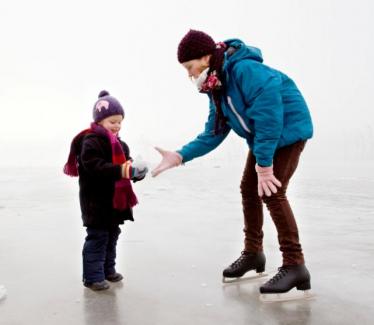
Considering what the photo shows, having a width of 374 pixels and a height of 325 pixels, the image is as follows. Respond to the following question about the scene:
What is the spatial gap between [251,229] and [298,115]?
0.95m

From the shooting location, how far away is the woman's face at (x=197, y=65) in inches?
123

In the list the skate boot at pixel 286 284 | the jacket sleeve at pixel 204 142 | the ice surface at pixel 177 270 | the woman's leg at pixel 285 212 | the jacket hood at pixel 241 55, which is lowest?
the ice surface at pixel 177 270

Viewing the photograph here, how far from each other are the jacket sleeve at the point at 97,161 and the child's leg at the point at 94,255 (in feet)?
1.35

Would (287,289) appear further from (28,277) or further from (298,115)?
(28,277)

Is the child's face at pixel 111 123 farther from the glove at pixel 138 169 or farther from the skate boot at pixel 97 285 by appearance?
the skate boot at pixel 97 285

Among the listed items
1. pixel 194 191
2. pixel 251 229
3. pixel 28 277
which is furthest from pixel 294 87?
pixel 194 191

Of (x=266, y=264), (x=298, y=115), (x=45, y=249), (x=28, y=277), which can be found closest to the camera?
(x=298, y=115)

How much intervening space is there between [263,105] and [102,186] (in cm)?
129

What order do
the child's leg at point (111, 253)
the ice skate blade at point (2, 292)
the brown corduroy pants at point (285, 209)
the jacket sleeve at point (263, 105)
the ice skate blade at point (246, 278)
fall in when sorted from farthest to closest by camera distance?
the child's leg at point (111, 253) < the ice skate blade at point (246, 278) < the brown corduroy pants at point (285, 209) < the ice skate blade at point (2, 292) < the jacket sleeve at point (263, 105)

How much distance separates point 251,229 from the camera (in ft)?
11.6

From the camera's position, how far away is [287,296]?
292 cm

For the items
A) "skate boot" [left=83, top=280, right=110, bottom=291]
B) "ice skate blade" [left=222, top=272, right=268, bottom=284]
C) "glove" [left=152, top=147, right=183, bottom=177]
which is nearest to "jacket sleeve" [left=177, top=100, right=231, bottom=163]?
"glove" [left=152, top=147, right=183, bottom=177]

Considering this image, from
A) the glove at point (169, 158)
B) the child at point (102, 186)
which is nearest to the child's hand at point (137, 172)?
the child at point (102, 186)

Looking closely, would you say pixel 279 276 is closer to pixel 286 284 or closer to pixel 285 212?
pixel 286 284
